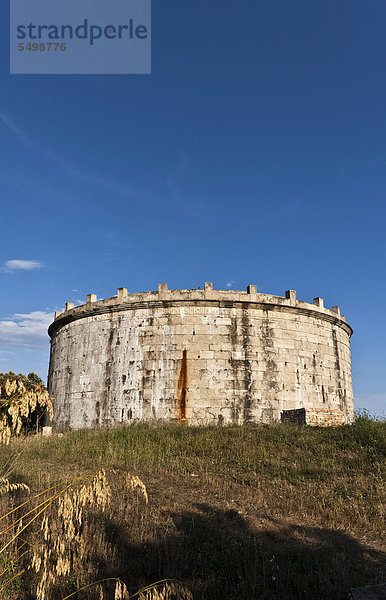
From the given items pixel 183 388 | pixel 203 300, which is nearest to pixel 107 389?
pixel 183 388

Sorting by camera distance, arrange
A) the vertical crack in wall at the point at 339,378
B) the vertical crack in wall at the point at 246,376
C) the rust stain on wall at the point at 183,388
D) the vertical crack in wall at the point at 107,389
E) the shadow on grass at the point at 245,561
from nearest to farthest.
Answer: the shadow on grass at the point at 245,561 → the rust stain on wall at the point at 183,388 → the vertical crack in wall at the point at 246,376 → the vertical crack in wall at the point at 107,389 → the vertical crack in wall at the point at 339,378

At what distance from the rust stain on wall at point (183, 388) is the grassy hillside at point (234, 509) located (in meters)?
2.36

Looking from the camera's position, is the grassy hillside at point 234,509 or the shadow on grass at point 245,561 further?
the grassy hillside at point 234,509

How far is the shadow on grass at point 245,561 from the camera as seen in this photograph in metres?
5.13

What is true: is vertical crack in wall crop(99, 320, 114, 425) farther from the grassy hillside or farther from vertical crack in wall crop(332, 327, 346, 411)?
vertical crack in wall crop(332, 327, 346, 411)

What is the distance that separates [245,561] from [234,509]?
7.00 ft

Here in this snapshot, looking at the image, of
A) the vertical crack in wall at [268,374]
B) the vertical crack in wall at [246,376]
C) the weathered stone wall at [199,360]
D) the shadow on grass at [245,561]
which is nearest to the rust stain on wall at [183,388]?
the weathered stone wall at [199,360]

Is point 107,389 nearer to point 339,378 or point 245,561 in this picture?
point 339,378

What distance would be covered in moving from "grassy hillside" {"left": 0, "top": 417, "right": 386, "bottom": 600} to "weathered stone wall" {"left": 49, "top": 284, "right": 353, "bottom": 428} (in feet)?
8.66

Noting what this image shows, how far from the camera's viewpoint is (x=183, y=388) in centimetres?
1659

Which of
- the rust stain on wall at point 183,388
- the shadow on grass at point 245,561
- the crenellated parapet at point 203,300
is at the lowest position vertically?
the shadow on grass at point 245,561

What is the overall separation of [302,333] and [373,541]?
12063 mm

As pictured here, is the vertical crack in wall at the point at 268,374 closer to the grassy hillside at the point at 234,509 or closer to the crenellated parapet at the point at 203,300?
the crenellated parapet at the point at 203,300

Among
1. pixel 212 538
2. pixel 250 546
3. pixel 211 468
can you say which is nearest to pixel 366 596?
pixel 250 546
